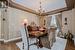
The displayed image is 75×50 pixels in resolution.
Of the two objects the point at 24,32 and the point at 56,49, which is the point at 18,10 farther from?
the point at 56,49

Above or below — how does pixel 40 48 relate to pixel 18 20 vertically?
below

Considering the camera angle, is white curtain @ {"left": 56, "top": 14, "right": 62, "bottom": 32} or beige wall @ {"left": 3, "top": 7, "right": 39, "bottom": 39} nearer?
beige wall @ {"left": 3, "top": 7, "right": 39, "bottom": 39}

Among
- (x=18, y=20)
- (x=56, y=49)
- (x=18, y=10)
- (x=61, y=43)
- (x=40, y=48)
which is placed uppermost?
(x=18, y=10)

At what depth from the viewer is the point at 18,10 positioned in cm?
777

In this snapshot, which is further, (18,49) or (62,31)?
(62,31)

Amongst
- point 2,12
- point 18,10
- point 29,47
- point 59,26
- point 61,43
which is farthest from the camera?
point 59,26

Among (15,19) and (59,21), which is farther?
(59,21)

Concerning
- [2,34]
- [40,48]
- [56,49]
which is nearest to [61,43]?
[56,49]

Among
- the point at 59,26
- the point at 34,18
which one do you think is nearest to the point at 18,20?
the point at 34,18

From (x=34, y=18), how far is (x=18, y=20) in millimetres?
2436

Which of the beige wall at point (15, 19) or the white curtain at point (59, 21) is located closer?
the beige wall at point (15, 19)

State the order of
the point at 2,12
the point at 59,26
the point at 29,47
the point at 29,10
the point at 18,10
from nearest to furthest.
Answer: the point at 29,47 < the point at 2,12 < the point at 18,10 < the point at 29,10 < the point at 59,26

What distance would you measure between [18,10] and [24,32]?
11.6 ft

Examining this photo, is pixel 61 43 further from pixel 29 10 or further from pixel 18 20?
pixel 29 10
